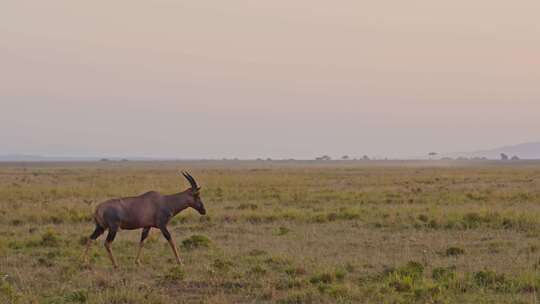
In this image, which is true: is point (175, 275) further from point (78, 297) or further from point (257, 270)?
point (78, 297)

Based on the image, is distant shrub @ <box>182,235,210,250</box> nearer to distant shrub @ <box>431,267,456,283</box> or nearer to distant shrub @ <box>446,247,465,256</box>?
distant shrub @ <box>446,247,465,256</box>

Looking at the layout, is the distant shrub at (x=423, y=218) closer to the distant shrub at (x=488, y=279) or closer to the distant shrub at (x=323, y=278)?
the distant shrub at (x=488, y=279)

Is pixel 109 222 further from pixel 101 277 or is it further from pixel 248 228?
pixel 248 228

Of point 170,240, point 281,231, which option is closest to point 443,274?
point 170,240

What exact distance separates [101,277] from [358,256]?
218 inches

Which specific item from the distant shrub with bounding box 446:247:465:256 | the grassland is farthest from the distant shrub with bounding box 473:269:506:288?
the distant shrub with bounding box 446:247:465:256

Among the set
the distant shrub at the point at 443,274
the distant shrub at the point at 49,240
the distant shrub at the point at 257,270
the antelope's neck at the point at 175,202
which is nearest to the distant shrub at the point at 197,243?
the antelope's neck at the point at 175,202

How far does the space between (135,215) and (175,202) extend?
3.65 ft

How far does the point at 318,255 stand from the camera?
15.1 meters

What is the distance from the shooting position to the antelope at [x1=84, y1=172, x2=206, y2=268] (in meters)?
13.5

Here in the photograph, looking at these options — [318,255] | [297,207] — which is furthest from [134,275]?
[297,207]

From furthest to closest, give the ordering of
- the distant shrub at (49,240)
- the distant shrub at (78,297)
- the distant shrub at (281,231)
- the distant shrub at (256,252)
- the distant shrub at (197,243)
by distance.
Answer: the distant shrub at (281,231)
the distant shrub at (49,240)
the distant shrub at (197,243)
the distant shrub at (256,252)
the distant shrub at (78,297)

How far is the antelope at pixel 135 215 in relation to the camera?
1349 cm

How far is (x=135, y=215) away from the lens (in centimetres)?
1376
